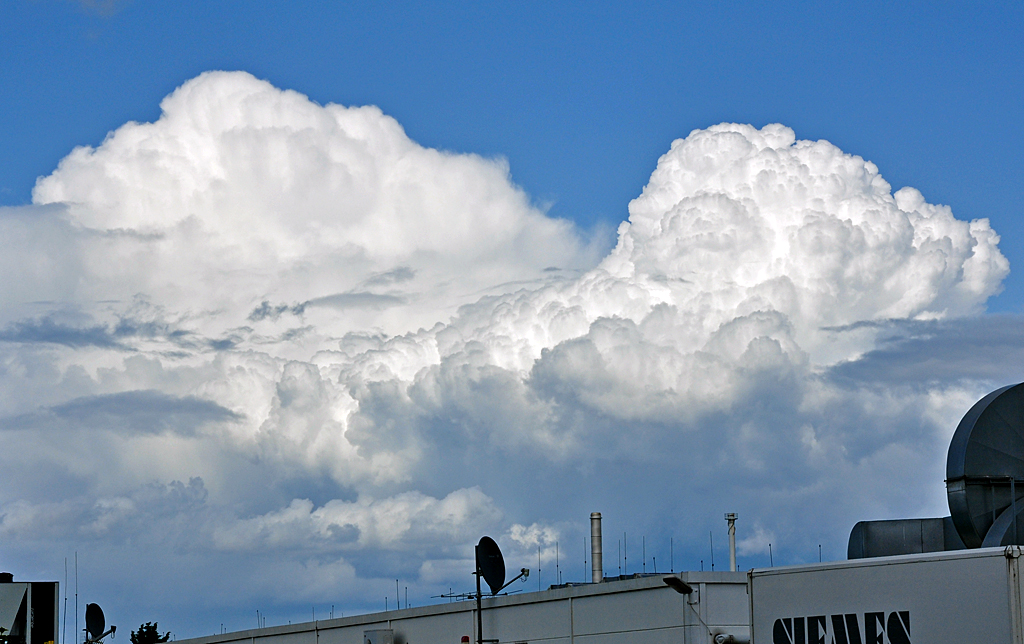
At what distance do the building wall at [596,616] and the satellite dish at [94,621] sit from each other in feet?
50.0

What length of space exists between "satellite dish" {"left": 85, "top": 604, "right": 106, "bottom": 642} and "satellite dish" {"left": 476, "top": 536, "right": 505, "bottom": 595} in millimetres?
25515

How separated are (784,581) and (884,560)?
2447 mm

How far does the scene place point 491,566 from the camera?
39.2m

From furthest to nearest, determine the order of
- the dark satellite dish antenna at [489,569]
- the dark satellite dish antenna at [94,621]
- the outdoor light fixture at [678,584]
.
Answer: the dark satellite dish antenna at [94,621] < the dark satellite dish antenna at [489,569] < the outdoor light fixture at [678,584]

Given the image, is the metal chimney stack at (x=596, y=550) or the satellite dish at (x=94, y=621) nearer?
the metal chimney stack at (x=596, y=550)

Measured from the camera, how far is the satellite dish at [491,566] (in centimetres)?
3912

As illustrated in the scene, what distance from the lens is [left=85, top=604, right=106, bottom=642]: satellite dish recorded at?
57188mm

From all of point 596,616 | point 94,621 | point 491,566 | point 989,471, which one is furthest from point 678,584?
point 94,621

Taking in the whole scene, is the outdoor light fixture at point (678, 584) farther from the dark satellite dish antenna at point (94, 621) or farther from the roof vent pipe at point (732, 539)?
the dark satellite dish antenna at point (94, 621)

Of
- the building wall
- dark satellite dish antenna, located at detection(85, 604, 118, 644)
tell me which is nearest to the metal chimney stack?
the building wall

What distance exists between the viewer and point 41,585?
8400cm

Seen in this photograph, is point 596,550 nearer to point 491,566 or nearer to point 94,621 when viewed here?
point 491,566

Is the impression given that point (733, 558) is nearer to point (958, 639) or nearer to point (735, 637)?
point (735, 637)

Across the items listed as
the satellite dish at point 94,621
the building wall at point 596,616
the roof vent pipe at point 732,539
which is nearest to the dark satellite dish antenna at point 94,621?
the satellite dish at point 94,621
